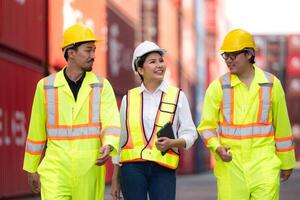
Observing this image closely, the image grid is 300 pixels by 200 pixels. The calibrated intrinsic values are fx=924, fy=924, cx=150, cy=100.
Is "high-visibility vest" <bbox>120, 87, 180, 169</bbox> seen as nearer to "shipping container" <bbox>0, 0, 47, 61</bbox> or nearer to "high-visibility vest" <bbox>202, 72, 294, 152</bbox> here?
"high-visibility vest" <bbox>202, 72, 294, 152</bbox>

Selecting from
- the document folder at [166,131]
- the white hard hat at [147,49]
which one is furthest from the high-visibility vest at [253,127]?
the white hard hat at [147,49]

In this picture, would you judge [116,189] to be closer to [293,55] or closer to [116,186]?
[116,186]

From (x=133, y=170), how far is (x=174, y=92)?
594 millimetres

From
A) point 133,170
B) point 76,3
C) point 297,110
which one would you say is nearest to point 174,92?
point 133,170

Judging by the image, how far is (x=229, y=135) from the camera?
610 cm

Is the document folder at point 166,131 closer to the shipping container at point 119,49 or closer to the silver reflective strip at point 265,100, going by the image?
the silver reflective strip at point 265,100

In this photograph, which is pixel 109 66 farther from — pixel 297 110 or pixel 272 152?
pixel 297 110

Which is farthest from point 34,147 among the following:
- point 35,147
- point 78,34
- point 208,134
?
point 208,134

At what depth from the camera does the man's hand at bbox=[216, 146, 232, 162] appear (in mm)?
5984

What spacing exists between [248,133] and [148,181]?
0.73m

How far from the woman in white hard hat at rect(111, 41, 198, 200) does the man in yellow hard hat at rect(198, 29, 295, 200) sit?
0.21 m

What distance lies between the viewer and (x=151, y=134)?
19.8 feet

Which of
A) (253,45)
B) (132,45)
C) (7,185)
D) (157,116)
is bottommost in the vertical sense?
(7,185)

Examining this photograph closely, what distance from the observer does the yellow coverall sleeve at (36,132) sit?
579cm
